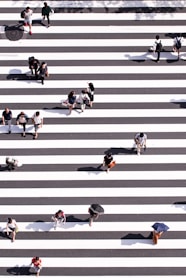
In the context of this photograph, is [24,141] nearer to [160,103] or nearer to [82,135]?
[82,135]

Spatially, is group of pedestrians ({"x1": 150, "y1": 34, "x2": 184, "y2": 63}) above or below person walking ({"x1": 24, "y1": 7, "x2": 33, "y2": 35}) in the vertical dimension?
below

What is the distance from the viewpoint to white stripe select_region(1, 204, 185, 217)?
22.5m

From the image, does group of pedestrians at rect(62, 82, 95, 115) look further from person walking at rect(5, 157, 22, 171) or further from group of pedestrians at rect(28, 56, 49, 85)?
person walking at rect(5, 157, 22, 171)

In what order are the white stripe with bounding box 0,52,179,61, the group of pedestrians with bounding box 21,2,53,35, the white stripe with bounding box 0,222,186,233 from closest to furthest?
the white stripe with bounding box 0,222,186,233 < the group of pedestrians with bounding box 21,2,53,35 < the white stripe with bounding box 0,52,179,61

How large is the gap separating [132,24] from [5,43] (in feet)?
20.4

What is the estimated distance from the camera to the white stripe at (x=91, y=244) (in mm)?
21828

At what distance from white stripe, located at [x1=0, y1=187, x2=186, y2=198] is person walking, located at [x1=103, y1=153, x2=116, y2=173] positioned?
0.91m

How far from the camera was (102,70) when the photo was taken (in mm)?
25938

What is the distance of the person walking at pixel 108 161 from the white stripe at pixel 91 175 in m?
0.39

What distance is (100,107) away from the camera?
24969 millimetres

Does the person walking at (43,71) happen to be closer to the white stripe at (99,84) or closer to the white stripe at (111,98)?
the white stripe at (99,84)

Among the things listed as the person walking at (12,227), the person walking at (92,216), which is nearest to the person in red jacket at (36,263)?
the person walking at (12,227)

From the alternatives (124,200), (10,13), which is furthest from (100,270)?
(10,13)

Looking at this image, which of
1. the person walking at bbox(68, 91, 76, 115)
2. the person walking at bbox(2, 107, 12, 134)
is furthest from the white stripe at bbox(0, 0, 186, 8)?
the person walking at bbox(2, 107, 12, 134)
